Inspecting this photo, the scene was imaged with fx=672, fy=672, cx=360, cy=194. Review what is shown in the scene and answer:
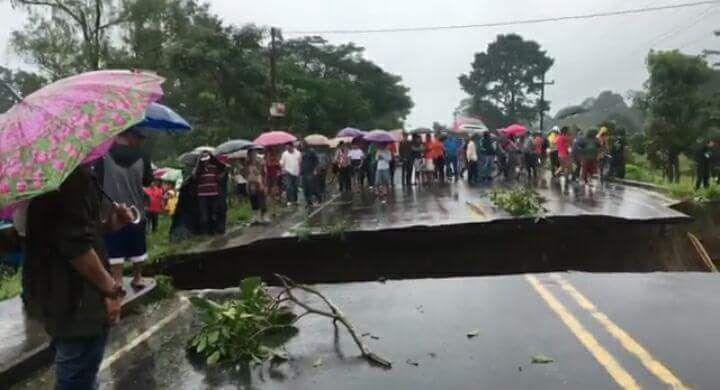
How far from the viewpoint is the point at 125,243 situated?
264 inches

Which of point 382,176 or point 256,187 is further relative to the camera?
point 382,176

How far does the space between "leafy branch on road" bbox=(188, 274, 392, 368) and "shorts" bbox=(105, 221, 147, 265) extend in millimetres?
1532

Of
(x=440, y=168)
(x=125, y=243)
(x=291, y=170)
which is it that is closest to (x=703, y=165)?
(x=440, y=168)

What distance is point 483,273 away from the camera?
11102 millimetres

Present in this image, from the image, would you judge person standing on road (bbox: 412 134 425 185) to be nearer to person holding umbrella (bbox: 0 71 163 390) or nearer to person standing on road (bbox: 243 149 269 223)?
person standing on road (bbox: 243 149 269 223)

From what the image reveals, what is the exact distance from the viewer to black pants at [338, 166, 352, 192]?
63.3ft

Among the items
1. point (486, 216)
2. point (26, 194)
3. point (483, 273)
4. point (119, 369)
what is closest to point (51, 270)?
point (26, 194)

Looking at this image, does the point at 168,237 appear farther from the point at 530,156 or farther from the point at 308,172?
the point at 530,156

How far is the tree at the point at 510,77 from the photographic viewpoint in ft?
263

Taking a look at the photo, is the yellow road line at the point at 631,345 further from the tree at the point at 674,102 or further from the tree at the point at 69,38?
the tree at the point at 69,38

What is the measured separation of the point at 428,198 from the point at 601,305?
10567mm

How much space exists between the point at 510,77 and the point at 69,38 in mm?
58758

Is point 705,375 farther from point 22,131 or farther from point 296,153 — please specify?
point 296,153

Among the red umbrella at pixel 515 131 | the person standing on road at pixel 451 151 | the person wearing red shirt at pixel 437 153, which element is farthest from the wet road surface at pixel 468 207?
the red umbrella at pixel 515 131
